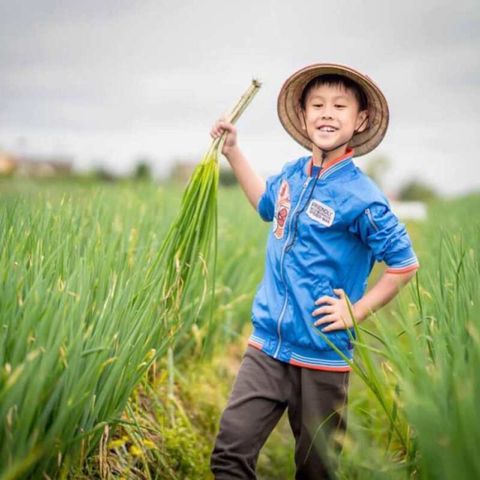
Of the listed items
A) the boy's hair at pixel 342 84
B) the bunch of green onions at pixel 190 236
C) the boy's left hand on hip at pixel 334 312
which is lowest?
the boy's left hand on hip at pixel 334 312

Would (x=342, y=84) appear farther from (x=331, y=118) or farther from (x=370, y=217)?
(x=370, y=217)

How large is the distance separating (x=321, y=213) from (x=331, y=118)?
0.30 metres

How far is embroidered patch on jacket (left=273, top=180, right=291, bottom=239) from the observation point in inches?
94.2

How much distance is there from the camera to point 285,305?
7.48 feet

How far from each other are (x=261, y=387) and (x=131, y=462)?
442mm

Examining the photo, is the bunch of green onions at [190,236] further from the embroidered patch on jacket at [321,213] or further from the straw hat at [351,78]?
the embroidered patch on jacket at [321,213]

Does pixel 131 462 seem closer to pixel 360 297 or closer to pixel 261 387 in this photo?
pixel 261 387

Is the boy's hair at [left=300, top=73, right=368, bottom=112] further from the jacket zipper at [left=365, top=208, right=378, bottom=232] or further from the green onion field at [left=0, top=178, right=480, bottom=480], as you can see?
the green onion field at [left=0, top=178, right=480, bottom=480]

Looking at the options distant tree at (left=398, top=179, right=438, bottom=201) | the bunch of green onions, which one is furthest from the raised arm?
distant tree at (left=398, top=179, right=438, bottom=201)

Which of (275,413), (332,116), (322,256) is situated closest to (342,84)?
(332,116)

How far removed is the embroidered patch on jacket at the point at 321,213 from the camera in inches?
89.3

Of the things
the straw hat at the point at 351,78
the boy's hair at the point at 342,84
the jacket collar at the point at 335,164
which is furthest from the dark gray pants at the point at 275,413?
the boy's hair at the point at 342,84

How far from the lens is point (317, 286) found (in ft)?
7.41

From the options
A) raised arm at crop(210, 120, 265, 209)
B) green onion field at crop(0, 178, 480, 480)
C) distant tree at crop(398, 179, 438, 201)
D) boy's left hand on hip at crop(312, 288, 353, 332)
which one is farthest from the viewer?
distant tree at crop(398, 179, 438, 201)
